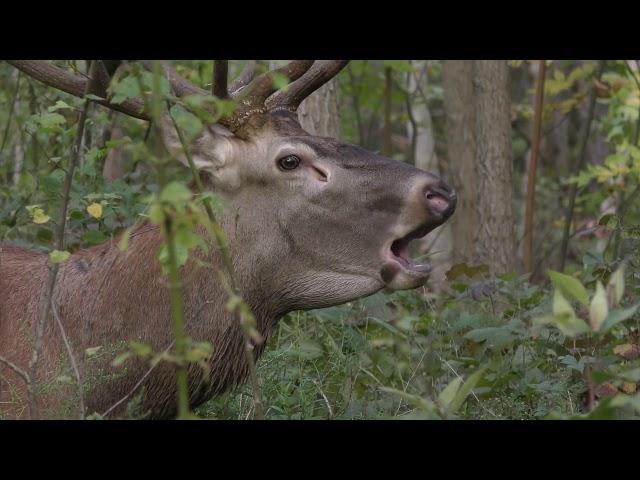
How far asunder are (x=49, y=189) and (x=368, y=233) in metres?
1.96

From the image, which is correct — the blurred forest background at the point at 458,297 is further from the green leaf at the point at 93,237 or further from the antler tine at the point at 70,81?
the antler tine at the point at 70,81

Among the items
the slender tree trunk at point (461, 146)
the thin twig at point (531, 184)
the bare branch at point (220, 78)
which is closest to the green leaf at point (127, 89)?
the bare branch at point (220, 78)

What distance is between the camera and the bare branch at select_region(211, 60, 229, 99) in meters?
4.81

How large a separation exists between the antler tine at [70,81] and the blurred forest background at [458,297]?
0.20 meters

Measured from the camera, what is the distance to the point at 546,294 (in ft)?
22.6

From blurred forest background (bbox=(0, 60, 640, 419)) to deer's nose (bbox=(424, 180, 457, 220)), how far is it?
0.62m

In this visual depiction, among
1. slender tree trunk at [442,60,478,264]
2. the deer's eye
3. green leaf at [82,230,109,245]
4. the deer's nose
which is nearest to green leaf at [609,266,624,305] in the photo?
the deer's nose

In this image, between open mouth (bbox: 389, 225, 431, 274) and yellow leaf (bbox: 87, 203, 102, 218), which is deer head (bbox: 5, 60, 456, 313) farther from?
yellow leaf (bbox: 87, 203, 102, 218)

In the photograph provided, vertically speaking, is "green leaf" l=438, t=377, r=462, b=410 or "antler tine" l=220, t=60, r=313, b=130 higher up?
"antler tine" l=220, t=60, r=313, b=130

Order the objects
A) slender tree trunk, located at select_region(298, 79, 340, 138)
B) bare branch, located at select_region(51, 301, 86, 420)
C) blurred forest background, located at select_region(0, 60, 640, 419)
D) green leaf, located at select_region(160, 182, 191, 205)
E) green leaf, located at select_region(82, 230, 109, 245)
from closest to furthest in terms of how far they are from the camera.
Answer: green leaf, located at select_region(160, 182, 191, 205) → bare branch, located at select_region(51, 301, 86, 420) → blurred forest background, located at select_region(0, 60, 640, 419) → green leaf, located at select_region(82, 230, 109, 245) → slender tree trunk, located at select_region(298, 79, 340, 138)

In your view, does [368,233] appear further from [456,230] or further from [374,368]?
[456,230]

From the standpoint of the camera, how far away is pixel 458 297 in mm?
6582

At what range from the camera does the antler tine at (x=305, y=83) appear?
5.36 meters
